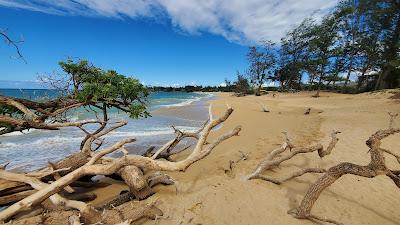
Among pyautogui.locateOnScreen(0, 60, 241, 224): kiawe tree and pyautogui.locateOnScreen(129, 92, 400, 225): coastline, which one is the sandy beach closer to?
pyautogui.locateOnScreen(129, 92, 400, 225): coastline

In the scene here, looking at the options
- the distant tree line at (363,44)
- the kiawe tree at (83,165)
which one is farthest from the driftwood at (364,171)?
the distant tree line at (363,44)

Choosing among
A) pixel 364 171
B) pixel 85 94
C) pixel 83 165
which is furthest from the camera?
pixel 85 94

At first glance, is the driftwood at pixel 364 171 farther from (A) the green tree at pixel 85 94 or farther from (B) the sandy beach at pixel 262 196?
(A) the green tree at pixel 85 94

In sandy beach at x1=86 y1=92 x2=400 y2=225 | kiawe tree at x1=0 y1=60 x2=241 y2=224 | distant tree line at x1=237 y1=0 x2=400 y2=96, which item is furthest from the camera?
distant tree line at x1=237 y1=0 x2=400 y2=96

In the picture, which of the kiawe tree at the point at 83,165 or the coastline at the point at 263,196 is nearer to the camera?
the kiawe tree at the point at 83,165

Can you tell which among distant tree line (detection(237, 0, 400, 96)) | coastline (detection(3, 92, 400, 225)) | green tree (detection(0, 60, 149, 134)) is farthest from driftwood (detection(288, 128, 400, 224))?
distant tree line (detection(237, 0, 400, 96))

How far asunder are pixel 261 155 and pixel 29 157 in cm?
793

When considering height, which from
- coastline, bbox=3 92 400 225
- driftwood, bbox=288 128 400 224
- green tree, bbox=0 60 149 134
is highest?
green tree, bbox=0 60 149 134

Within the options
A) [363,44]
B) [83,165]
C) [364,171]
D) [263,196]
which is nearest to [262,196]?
[263,196]

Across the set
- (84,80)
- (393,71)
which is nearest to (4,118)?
(84,80)

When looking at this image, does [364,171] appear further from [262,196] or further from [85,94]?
[85,94]

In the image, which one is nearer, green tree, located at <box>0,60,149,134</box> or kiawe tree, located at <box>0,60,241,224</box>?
kiawe tree, located at <box>0,60,241,224</box>

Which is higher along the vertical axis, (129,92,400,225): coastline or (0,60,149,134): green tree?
(0,60,149,134): green tree

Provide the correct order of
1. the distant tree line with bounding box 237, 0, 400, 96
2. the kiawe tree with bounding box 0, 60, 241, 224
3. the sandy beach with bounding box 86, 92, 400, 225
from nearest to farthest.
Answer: the kiawe tree with bounding box 0, 60, 241, 224 < the sandy beach with bounding box 86, 92, 400, 225 < the distant tree line with bounding box 237, 0, 400, 96
